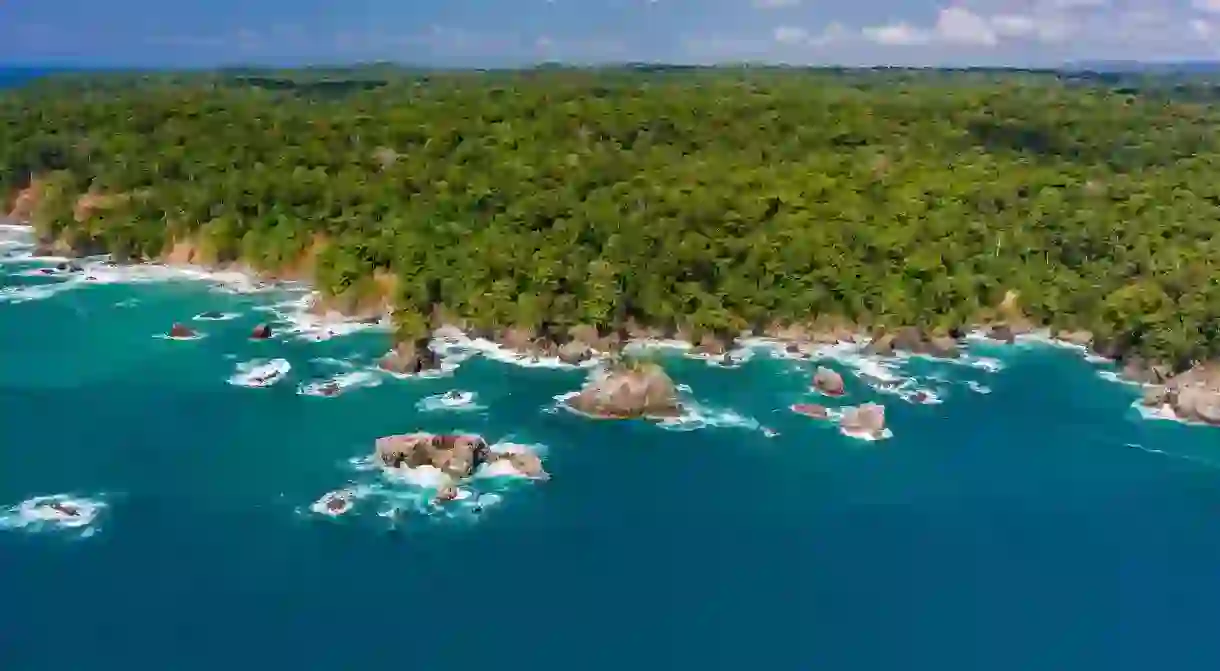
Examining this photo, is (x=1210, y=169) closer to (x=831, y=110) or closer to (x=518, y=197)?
(x=831, y=110)

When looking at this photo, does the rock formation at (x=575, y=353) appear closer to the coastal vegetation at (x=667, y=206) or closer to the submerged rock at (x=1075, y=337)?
the coastal vegetation at (x=667, y=206)

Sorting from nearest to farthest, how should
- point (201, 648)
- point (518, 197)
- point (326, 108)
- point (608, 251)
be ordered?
point (201, 648) < point (608, 251) < point (518, 197) < point (326, 108)

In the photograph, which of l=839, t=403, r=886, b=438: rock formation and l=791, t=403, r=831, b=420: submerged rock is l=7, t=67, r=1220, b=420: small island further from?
l=839, t=403, r=886, b=438: rock formation

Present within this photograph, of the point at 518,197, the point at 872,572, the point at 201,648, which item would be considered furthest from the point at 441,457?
the point at 518,197

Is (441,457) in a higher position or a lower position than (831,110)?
lower

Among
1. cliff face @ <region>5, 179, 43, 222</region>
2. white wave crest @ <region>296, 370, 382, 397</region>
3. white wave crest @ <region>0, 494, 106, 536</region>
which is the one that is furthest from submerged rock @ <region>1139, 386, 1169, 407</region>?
cliff face @ <region>5, 179, 43, 222</region>

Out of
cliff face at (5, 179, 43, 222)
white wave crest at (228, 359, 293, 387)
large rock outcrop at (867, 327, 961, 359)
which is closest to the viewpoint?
white wave crest at (228, 359, 293, 387)
